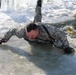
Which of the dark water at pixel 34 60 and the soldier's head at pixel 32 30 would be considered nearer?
the dark water at pixel 34 60

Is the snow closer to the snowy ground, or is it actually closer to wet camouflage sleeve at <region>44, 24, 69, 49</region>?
the snowy ground

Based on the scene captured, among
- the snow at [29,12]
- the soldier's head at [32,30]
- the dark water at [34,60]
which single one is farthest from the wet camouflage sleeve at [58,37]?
the snow at [29,12]

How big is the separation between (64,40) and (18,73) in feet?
4.39

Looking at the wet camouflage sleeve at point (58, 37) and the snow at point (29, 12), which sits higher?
the wet camouflage sleeve at point (58, 37)

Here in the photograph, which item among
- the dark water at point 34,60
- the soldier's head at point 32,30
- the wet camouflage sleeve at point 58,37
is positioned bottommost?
the dark water at point 34,60

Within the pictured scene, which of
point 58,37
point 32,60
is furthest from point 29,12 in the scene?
point 32,60

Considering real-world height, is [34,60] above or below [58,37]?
below

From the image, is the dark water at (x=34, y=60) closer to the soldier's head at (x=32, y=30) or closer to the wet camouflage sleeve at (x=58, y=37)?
the wet camouflage sleeve at (x=58, y=37)

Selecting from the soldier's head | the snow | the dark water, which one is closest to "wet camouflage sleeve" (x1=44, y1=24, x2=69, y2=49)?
the dark water

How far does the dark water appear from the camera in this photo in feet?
15.1

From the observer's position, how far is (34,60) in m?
5.13

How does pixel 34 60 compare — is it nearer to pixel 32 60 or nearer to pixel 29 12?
pixel 32 60

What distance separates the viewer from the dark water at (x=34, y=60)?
4.59 metres

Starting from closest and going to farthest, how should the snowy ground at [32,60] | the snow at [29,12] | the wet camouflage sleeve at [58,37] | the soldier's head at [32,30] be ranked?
the snowy ground at [32,60], the soldier's head at [32,30], the wet camouflage sleeve at [58,37], the snow at [29,12]
